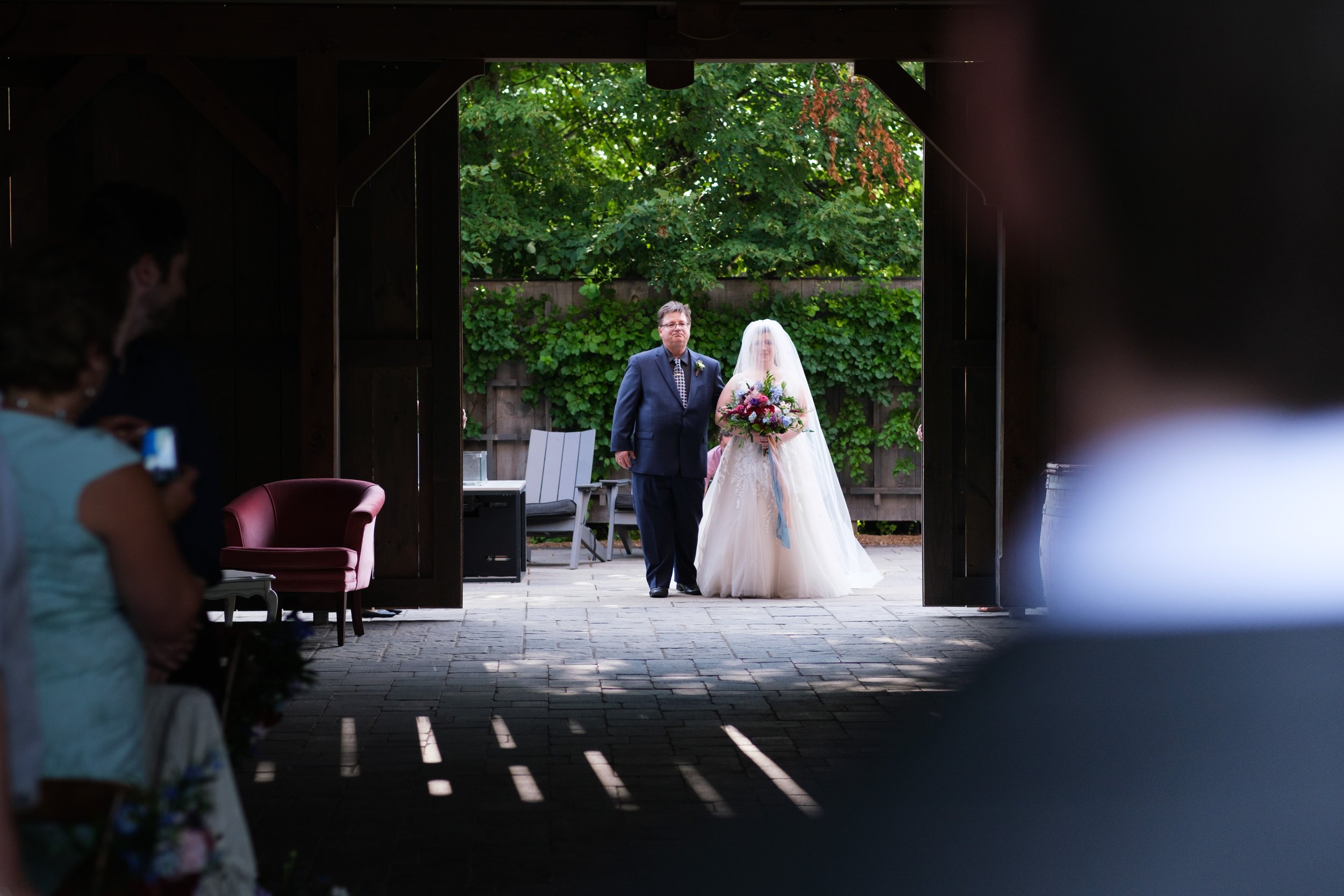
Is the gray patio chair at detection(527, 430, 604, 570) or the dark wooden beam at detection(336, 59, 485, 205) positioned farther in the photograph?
the gray patio chair at detection(527, 430, 604, 570)

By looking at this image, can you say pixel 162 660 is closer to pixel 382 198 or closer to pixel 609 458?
pixel 382 198

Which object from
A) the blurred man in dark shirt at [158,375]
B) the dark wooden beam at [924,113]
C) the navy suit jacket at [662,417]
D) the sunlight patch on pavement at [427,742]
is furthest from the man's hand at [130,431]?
the navy suit jacket at [662,417]

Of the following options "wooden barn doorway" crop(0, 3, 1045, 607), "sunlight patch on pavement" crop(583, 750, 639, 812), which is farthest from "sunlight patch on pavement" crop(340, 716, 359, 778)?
"wooden barn doorway" crop(0, 3, 1045, 607)

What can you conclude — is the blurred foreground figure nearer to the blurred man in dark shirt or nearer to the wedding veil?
the wedding veil

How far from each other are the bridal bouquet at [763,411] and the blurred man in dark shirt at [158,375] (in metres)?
6.08

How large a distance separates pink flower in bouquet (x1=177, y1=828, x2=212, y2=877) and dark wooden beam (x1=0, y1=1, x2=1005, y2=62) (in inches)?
220

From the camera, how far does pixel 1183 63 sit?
307 inches

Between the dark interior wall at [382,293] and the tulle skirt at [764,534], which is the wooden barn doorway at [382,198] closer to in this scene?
the dark interior wall at [382,293]

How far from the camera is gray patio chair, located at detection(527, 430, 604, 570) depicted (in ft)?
31.8

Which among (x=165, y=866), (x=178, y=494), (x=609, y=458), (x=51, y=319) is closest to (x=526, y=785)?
(x=178, y=494)

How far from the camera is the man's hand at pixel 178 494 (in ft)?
7.27

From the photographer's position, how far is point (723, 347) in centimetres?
1147

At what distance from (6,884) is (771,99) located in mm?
12589

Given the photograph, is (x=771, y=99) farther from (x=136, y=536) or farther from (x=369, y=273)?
(x=136, y=536)
